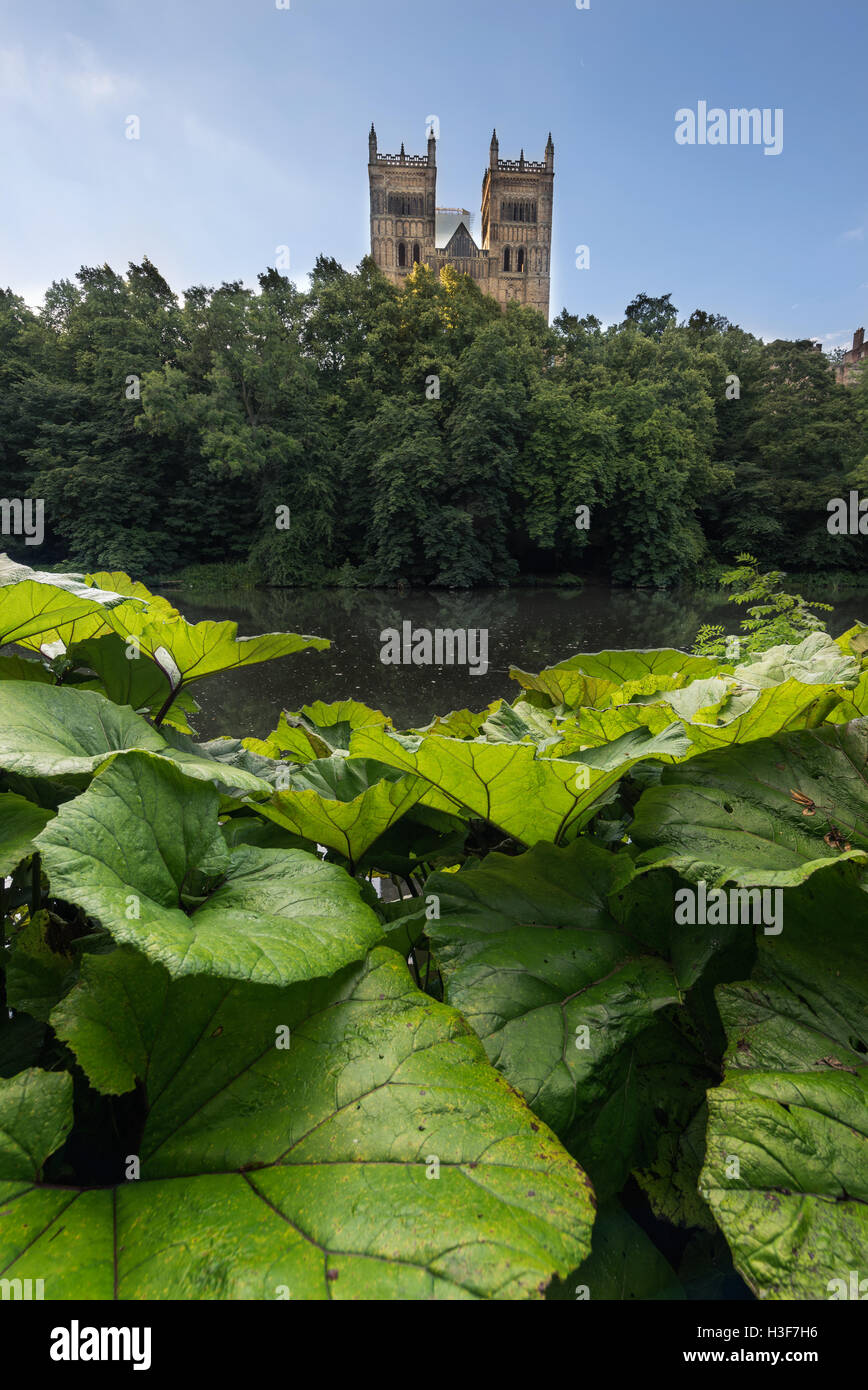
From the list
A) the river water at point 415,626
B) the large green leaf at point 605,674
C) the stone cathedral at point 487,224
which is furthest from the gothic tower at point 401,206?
the large green leaf at point 605,674

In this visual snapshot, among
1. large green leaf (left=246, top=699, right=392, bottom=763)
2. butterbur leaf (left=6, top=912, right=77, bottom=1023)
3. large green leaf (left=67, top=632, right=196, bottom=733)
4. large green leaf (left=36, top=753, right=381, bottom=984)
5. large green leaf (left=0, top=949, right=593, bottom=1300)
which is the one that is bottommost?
large green leaf (left=0, top=949, right=593, bottom=1300)

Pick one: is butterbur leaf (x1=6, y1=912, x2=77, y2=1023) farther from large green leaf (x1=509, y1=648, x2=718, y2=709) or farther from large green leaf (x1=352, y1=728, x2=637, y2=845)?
large green leaf (x1=509, y1=648, x2=718, y2=709)

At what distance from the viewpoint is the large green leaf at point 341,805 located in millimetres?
793

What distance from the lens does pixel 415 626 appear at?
19.2 metres

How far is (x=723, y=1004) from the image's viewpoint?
600 mm

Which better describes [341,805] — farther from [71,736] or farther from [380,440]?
[380,440]

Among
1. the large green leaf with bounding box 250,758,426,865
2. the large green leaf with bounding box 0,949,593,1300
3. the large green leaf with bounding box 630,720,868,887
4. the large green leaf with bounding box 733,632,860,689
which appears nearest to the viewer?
the large green leaf with bounding box 0,949,593,1300

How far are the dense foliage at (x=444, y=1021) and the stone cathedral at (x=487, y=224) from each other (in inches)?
2412

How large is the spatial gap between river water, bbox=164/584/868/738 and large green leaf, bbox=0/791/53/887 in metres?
8.03

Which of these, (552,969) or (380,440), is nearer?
(552,969)

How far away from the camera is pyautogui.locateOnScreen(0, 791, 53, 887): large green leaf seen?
643 mm

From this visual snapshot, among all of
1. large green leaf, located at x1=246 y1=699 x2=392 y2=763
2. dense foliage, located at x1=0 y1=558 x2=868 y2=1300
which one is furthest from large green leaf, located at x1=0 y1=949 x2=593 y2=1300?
large green leaf, located at x1=246 y1=699 x2=392 y2=763

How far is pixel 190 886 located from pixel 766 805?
0.60 metres

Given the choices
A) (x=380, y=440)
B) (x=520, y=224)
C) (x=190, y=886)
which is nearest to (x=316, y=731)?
(x=190, y=886)
